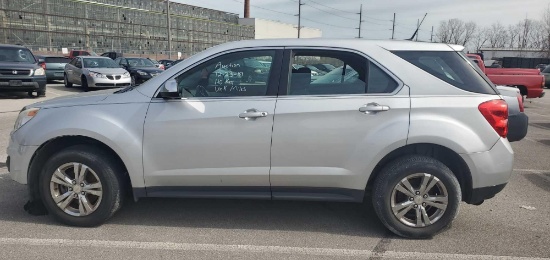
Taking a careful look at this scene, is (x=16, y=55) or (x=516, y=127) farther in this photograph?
(x=16, y=55)

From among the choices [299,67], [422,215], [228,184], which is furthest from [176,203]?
[422,215]

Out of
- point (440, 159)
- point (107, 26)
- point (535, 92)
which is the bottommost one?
point (440, 159)

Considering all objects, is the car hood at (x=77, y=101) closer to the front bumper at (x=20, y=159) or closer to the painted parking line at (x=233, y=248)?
the front bumper at (x=20, y=159)

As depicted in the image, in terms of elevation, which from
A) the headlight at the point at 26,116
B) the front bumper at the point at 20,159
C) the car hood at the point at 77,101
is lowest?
the front bumper at the point at 20,159

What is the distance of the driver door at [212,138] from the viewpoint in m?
3.47

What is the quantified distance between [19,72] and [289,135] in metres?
12.4

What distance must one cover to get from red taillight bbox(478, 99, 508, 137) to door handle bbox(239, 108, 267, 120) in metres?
1.84

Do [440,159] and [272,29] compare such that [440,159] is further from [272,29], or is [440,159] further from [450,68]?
[272,29]

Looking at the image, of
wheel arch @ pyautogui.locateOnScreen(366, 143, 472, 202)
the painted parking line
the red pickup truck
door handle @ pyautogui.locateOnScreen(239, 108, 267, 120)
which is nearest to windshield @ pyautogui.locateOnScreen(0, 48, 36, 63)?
the painted parking line

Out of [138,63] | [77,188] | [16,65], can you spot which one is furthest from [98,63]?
[77,188]

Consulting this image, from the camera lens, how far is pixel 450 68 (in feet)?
11.7

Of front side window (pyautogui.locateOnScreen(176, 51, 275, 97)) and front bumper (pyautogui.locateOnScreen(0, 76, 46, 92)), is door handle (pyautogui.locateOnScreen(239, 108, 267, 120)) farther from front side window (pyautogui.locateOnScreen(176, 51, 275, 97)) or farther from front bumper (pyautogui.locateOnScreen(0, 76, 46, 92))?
front bumper (pyautogui.locateOnScreen(0, 76, 46, 92))

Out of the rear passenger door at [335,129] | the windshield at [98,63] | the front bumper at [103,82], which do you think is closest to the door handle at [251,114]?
the rear passenger door at [335,129]

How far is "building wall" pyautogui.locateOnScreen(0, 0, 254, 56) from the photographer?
44719 mm
